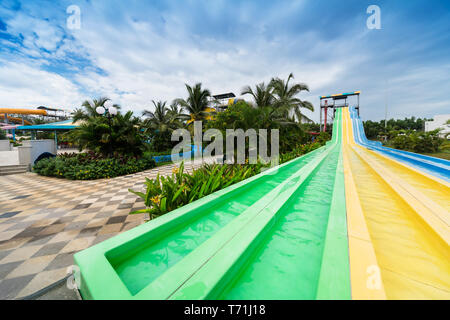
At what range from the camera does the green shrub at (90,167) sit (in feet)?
24.8

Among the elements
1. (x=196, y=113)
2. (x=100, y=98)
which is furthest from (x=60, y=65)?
(x=196, y=113)

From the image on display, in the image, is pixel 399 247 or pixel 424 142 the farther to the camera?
pixel 424 142

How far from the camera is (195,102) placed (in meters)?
15.5

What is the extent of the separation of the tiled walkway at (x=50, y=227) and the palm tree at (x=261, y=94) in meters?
8.98

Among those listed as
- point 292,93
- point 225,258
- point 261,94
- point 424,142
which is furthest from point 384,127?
point 225,258

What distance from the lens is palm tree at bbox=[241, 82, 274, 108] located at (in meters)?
10.6

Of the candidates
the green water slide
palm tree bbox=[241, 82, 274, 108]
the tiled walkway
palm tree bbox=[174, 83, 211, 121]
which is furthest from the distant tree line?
the tiled walkway

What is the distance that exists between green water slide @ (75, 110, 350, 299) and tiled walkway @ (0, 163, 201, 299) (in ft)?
5.38

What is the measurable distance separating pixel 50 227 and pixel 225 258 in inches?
157

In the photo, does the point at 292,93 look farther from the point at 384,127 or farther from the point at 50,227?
the point at 384,127

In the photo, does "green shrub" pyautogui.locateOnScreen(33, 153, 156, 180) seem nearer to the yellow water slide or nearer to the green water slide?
the green water slide
